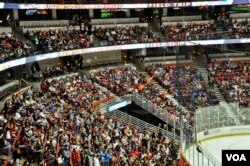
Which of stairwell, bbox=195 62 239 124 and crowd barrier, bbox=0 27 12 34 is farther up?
crowd barrier, bbox=0 27 12 34

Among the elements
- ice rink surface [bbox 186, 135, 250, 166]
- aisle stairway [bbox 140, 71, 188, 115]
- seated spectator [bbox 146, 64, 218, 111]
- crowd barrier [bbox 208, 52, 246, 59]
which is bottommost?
ice rink surface [bbox 186, 135, 250, 166]

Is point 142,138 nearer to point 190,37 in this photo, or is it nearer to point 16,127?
point 16,127

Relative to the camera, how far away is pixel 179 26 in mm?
33469

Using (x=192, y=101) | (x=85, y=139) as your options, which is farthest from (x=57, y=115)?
(x=192, y=101)

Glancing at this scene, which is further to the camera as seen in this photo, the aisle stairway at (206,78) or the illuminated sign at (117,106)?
the illuminated sign at (117,106)

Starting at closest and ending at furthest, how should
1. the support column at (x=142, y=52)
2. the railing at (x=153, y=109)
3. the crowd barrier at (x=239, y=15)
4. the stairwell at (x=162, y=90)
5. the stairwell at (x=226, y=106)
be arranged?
the stairwell at (x=226, y=106) < the stairwell at (x=162, y=90) < the railing at (x=153, y=109) < the support column at (x=142, y=52) < the crowd barrier at (x=239, y=15)

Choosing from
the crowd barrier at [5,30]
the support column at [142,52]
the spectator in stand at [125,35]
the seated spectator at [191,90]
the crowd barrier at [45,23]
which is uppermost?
the crowd barrier at [45,23]

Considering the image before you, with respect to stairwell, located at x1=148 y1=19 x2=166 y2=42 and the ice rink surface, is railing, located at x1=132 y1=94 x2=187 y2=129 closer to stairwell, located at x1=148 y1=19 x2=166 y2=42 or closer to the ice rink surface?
the ice rink surface

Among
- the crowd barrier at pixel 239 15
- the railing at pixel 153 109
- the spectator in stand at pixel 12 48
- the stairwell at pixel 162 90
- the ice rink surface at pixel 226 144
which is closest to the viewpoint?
the ice rink surface at pixel 226 144

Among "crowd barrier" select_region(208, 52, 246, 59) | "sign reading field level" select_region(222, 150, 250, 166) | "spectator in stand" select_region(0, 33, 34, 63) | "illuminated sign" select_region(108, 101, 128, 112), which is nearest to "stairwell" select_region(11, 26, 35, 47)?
"spectator in stand" select_region(0, 33, 34, 63)

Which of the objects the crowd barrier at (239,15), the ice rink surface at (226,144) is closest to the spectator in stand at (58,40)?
the ice rink surface at (226,144)

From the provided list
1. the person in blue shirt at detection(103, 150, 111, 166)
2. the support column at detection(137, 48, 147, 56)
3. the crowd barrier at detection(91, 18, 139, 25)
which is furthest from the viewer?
the support column at detection(137, 48, 147, 56)

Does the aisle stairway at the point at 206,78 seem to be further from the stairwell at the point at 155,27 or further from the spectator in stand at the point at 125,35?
the stairwell at the point at 155,27

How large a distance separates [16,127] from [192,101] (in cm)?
909
